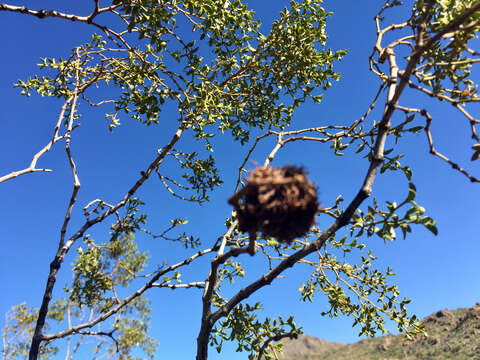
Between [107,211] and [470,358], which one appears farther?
[470,358]

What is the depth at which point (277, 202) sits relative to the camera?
7.79 ft

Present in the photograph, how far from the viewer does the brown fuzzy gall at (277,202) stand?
2.38 meters

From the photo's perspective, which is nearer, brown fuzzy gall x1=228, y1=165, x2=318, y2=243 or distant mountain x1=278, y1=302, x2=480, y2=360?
brown fuzzy gall x1=228, y1=165, x2=318, y2=243

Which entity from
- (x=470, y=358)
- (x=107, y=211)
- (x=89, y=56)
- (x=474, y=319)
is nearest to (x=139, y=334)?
(x=107, y=211)

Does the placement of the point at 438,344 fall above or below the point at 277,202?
below

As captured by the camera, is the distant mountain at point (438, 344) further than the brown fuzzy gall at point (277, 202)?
Yes

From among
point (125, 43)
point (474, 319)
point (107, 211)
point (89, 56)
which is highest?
point (89, 56)

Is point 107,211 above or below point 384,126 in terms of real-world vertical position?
above

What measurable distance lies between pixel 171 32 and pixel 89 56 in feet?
9.62

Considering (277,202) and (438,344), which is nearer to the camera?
(277,202)

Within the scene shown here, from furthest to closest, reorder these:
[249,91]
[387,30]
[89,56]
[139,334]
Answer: [139,334]
[249,91]
[89,56]
[387,30]

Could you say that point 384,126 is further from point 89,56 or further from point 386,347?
point 386,347

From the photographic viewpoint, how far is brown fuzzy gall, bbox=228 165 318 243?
7.80 ft

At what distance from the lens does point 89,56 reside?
7.11m
